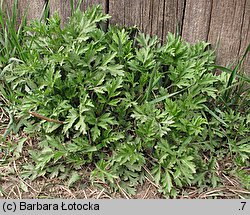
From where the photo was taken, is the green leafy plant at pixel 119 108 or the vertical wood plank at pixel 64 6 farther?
the vertical wood plank at pixel 64 6

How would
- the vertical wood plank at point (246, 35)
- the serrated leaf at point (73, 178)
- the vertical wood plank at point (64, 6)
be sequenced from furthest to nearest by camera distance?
the vertical wood plank at point (64, 6), the vertical wood plank at point (246, 35), the serrated leaf at point (73, 178)

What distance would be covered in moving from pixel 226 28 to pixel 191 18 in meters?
0.26

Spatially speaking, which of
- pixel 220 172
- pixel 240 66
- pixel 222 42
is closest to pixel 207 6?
pixel 222 42

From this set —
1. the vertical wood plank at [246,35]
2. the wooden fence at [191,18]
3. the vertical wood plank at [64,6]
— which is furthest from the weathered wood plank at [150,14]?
the vertical wood plank at [246,35]

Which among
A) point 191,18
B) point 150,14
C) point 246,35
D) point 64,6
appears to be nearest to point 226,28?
point 246,35

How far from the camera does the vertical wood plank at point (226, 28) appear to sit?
322 centimetres

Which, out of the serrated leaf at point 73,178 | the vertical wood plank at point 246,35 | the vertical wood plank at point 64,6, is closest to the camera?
the serrated leaf at point 73,178

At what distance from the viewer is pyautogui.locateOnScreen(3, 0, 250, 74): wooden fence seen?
127 inches

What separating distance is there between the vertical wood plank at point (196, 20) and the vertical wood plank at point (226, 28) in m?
0.04

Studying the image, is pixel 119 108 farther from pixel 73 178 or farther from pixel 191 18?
pixel 191 18

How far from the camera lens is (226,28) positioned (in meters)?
3.30

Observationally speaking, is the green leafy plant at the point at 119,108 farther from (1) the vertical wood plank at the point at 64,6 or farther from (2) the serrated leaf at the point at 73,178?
(1) the vertical wood plank at the point at 64,6

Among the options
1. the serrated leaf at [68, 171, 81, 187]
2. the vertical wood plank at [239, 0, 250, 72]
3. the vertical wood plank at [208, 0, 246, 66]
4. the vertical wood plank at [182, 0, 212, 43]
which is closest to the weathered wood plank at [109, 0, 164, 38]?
the vertical wood plank at [182, 0, 212, 43]

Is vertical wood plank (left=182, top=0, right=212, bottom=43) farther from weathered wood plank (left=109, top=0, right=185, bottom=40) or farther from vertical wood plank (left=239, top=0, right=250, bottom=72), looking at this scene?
vertical wood plank (left=239, top=0, right=250, bottom=72)
